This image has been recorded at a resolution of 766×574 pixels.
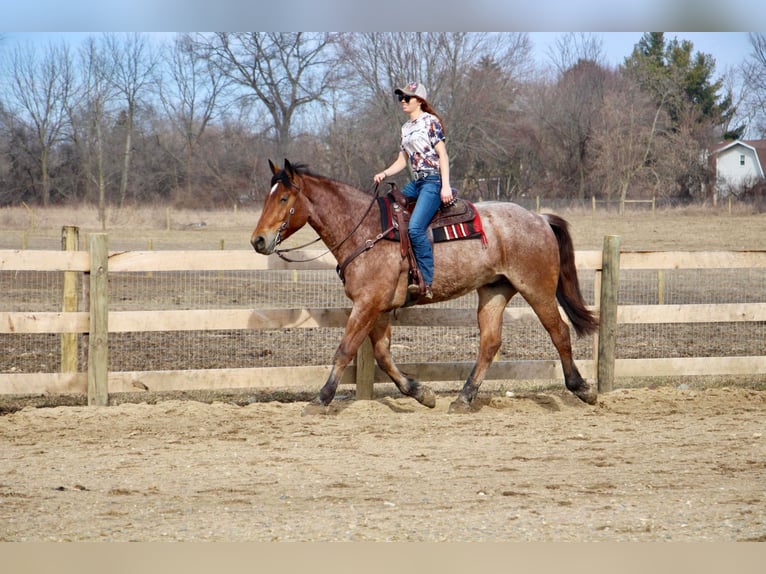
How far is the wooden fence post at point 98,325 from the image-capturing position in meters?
7.21

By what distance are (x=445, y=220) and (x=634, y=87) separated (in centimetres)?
3620

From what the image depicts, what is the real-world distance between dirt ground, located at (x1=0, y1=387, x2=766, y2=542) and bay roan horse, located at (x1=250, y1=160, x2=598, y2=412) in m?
0.37

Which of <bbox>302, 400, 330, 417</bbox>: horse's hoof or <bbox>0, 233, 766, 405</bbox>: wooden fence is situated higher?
<bbox>0, 233, 766, 405</bbox>: wooden fence

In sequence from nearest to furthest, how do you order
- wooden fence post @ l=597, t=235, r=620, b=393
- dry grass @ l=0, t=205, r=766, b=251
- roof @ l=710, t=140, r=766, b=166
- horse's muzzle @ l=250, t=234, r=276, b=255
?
horse's muzzle @ l=250, t=234, r=276, b=255 < wooden fence post @ l=597, t=235, r=620, b=393 < dry grass @ l=0, t=205, r=766, b=251 < roof @ l=710, t=140, r=766, b=166

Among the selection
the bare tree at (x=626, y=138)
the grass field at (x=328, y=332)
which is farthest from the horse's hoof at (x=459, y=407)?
the bare tree at (x=626, y=138)

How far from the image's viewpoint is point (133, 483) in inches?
199

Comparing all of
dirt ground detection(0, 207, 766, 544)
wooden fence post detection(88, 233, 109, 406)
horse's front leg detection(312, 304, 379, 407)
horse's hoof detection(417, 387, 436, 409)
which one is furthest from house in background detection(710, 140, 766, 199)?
wooden fence post detection(88, 233, 109, 406)

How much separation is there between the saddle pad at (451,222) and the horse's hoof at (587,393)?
4.93 feet

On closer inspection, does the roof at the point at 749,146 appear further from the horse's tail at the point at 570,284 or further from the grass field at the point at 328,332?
the horse's tail at the point at 570,284

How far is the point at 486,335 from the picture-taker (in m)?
7.29

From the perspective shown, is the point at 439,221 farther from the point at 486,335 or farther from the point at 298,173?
the point at 298,173

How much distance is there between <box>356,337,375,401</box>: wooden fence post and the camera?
763 cm

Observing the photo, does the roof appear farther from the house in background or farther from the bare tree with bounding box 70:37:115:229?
the bare tree with bounding box 70:37:115:229

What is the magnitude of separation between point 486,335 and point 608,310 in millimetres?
1355
